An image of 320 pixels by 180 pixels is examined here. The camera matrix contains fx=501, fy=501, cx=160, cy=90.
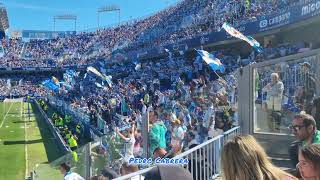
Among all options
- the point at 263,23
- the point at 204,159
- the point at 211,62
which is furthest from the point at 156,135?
the point at 263,23

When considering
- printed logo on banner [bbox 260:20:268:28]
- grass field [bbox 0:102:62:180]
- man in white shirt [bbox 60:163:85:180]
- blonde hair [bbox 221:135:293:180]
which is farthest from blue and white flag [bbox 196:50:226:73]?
blonde hair [bbox 221:135:293:180]

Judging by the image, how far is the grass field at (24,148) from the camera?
19.7 m

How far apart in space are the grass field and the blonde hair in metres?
8.25

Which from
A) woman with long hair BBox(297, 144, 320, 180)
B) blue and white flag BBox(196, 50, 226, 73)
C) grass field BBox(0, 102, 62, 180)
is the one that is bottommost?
grass field BBox(0, 102, 62, 180)

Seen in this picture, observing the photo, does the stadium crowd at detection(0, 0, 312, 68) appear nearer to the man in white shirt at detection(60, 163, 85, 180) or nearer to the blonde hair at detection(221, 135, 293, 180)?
the man in white shirt at detection(60, 163, 85, 180)

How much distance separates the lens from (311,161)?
3.24 m

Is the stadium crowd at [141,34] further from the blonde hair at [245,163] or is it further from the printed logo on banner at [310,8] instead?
the blonde hair at [245,163]

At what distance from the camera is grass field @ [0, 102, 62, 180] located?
19.7 m

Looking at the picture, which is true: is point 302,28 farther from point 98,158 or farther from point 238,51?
point 98,158

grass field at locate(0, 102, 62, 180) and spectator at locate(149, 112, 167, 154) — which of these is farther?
grass field at locate(0, 102, 62, 180)

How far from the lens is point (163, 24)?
188 ft

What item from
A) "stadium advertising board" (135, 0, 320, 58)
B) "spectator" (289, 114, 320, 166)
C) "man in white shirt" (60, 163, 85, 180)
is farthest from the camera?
"stadium advertising board" (135, 0, 320, 58)

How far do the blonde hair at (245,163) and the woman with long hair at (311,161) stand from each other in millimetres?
202

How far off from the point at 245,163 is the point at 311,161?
474 millimetres
